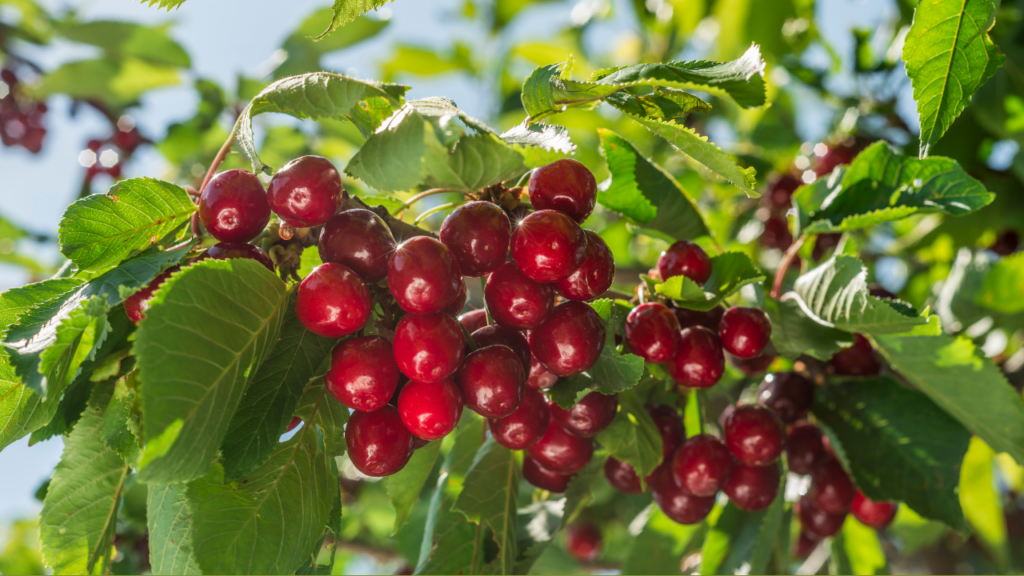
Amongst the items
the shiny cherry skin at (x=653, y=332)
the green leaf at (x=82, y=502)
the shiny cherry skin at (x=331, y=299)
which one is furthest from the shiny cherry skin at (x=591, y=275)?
the green leaf at (x=82, y=502)

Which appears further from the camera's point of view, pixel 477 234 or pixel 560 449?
pixel 560 449

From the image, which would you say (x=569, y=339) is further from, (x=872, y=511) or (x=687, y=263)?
(x=872, y=511)

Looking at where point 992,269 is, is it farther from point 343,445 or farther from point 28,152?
point 28,152

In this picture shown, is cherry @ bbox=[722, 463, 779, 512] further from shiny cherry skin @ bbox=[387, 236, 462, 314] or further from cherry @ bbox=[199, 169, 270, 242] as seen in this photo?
cherry @ bbox=[199, 169, 270, 242]

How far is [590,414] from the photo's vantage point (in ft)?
3.08

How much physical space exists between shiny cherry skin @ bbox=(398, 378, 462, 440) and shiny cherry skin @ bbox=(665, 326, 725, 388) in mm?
390

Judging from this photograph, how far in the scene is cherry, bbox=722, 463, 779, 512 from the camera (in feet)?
3.95

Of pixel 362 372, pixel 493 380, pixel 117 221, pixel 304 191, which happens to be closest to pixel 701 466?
pixel 493 380

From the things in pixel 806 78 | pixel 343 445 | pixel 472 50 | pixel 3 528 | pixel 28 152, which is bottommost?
pixel 3 528

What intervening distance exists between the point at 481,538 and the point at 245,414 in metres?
0.57

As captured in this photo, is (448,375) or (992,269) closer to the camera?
(448,375)

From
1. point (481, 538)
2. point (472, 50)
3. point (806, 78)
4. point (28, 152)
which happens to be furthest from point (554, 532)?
point (28, 152)

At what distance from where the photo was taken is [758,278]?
37.8 inches

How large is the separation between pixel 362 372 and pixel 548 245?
256 mm
